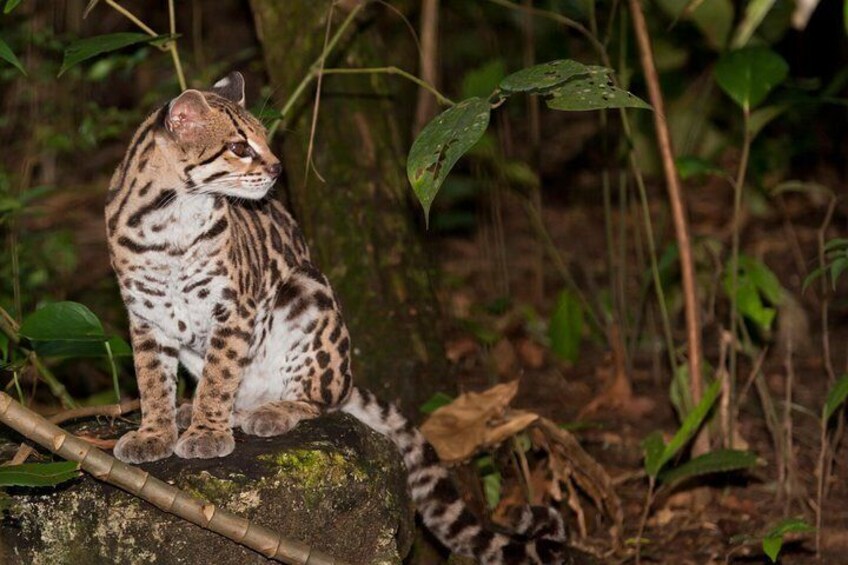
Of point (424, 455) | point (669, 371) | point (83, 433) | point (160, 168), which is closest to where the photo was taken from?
point (160, 168)

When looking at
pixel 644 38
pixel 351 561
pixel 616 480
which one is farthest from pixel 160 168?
pixel 616 480

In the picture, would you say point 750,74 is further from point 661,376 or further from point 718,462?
point 661,376

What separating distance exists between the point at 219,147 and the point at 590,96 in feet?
4.62

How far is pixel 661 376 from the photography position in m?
7.99

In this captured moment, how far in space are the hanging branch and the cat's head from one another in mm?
1932

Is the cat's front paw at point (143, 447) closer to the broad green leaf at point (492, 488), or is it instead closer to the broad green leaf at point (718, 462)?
the broad green leaf at point (492, 488)

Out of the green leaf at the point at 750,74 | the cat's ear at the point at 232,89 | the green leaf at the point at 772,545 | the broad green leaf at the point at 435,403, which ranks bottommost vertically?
the green leaf at the point at 772,545

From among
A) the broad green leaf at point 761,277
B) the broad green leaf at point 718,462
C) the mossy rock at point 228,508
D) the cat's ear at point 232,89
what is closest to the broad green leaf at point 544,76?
the cat's ear at point 232,89

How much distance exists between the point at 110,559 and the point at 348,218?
2442 mm

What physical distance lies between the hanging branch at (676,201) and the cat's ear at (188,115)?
2131mm

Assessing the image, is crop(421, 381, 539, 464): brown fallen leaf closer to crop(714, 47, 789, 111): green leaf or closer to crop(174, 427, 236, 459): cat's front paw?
crop(174, 427, 236, 459): cat's front paw

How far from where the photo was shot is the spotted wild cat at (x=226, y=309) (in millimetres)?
4645

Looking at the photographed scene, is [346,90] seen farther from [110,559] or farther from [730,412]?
[110,559]

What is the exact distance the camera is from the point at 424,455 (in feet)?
17.9
